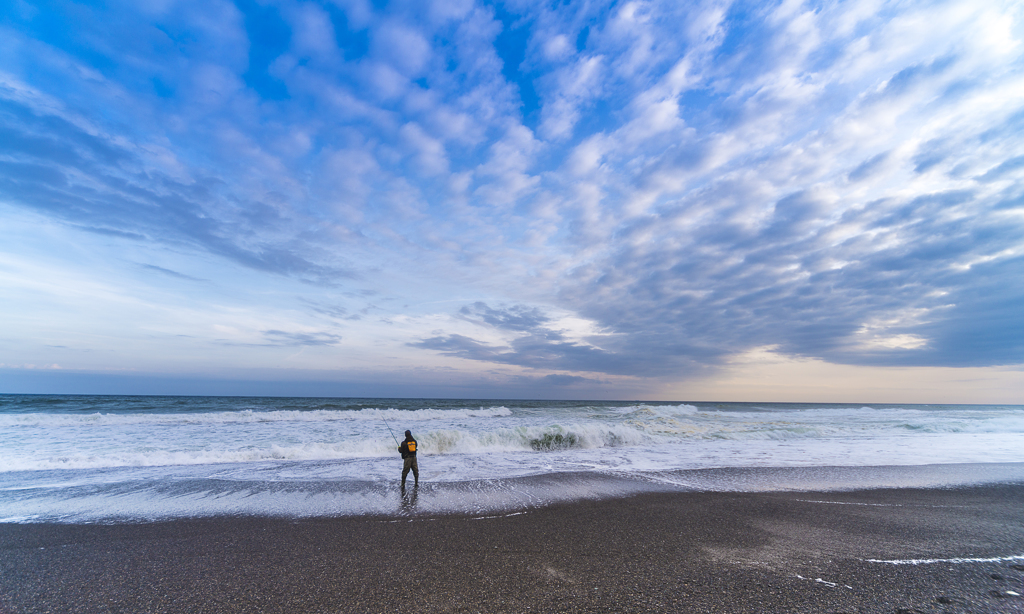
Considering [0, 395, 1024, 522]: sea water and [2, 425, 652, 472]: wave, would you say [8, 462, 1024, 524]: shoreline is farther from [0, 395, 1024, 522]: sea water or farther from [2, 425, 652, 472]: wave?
[2, 425, 652, 472]: wave

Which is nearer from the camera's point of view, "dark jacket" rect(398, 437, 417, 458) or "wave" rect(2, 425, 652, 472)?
"dark jacket" rect(398, 437, 417, 458)

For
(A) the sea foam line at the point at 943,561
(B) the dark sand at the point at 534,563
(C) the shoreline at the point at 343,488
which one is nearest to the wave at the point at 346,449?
(C) the shoreline at the point at 343,488

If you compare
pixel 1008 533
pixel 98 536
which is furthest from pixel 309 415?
pixel 1008 533

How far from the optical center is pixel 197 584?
4871 mm

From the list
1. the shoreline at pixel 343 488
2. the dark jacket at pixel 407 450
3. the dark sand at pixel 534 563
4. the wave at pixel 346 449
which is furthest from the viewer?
the wave at pixel 346 449

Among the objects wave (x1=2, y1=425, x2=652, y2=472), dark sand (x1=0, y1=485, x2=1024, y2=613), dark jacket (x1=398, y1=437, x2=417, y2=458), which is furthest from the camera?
wave (x1=2, y1=425, x2=652, y2=472)

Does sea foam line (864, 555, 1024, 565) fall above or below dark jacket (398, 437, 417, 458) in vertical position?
below

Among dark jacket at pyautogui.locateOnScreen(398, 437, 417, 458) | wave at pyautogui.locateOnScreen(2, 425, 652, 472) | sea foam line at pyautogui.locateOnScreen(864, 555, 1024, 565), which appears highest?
dark jacket at pyautogui.locateOnScreen(398, 437, 417, 458)

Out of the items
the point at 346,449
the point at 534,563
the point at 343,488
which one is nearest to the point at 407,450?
the point at 343,488

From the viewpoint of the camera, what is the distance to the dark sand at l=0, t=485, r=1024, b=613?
14.4 feet

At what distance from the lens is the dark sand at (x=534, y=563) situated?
173 inches

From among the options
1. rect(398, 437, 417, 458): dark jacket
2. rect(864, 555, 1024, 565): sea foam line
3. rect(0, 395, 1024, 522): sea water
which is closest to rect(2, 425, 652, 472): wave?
rect(0, 395, 1024, 522): sea water

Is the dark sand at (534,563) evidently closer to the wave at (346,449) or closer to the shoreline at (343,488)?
the shoreline at (343,488)

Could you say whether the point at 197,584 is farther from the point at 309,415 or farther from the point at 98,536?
the point at 309,415
